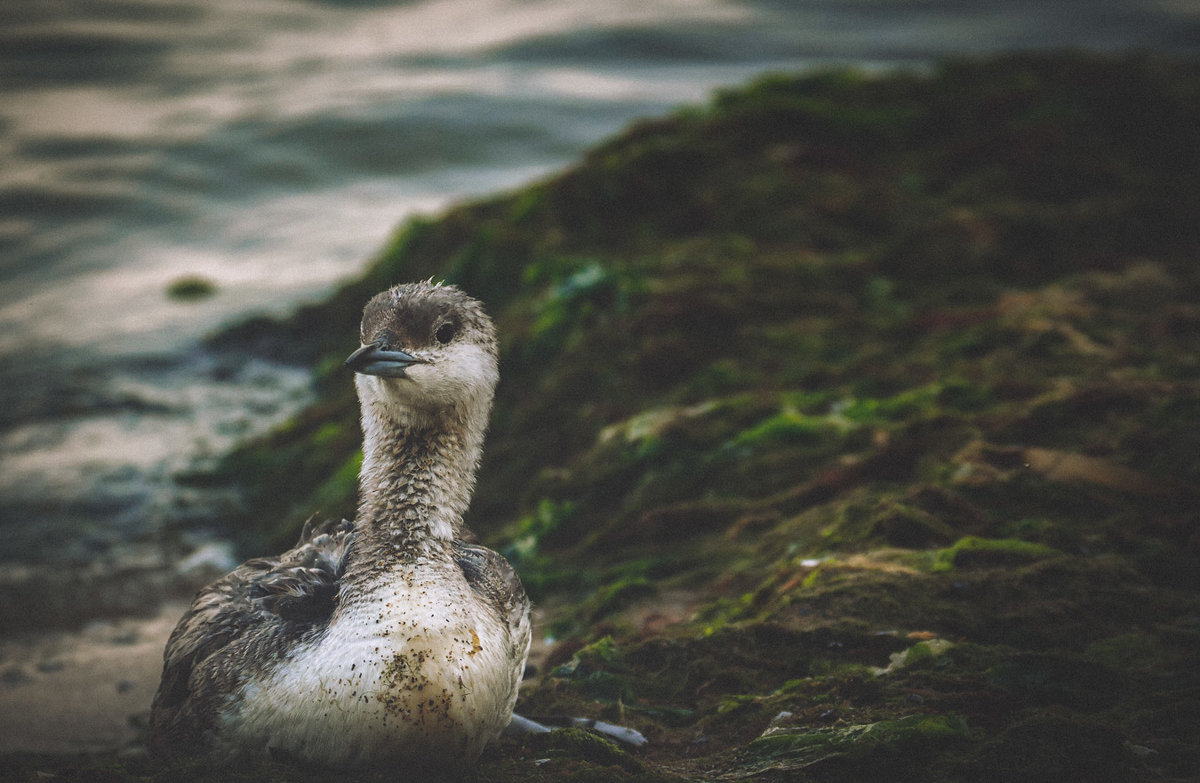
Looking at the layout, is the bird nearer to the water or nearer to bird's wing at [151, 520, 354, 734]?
bird's wing at [151, 520, 354, 734]

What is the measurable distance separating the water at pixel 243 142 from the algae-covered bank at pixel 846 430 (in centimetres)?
145

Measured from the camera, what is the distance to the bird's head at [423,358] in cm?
431

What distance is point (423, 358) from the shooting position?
14.3 feet

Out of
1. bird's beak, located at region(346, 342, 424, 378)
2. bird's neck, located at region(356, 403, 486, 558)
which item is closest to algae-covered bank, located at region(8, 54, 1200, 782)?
bird's neck, located at region(356, 403, 486, 558)

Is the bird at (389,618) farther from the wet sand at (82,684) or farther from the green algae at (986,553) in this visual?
the green algae at (986,553)

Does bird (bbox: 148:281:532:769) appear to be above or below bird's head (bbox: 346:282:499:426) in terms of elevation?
below

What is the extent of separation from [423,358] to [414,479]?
552 millimetres

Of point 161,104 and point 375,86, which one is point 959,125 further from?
point 161,104

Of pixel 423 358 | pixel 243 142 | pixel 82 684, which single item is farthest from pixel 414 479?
pixel 243 142

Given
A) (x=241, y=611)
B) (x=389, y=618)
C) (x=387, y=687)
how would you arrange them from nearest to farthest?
(x=387, y=687)
(x=389, y=618)
(x=241, y=611)

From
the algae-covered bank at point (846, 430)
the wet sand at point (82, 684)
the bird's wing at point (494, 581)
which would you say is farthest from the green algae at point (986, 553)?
the wet sand at point (82, 684)

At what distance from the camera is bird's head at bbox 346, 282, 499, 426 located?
4309 mm

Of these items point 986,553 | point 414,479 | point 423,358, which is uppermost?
point 423,358

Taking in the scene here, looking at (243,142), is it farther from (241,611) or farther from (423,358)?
(423,358)
